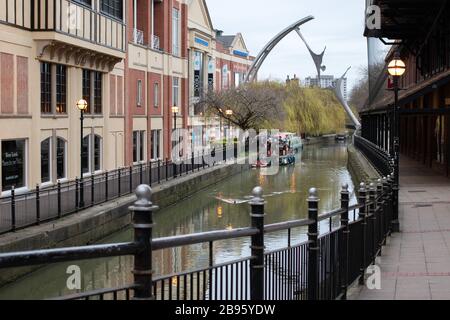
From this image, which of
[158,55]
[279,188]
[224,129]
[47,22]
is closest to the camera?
[47,22]

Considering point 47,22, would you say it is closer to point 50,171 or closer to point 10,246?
point 50,171

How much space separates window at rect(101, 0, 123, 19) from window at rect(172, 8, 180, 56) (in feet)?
34.1

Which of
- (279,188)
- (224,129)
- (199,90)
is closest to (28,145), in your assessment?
(279,188)

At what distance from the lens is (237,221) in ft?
83.1

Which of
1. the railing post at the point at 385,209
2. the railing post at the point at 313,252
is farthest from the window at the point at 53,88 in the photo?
the railing post at the point at 313,252

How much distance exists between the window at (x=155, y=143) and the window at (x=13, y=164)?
1625cm

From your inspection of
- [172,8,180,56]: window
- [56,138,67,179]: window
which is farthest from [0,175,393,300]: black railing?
[172,8,180,56]: window

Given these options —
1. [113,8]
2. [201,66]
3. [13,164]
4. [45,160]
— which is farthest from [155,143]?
[201,66]

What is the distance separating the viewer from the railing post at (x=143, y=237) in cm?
400

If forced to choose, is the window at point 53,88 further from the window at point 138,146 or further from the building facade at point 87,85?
the window at point 138,146

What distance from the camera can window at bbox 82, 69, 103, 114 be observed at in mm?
28469

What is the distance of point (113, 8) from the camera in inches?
1227

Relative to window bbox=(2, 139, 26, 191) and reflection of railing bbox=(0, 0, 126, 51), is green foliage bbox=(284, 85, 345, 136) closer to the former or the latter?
reflection of railing bbox=(0, 0, 126, 51)

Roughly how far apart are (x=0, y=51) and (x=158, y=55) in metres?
18.7
